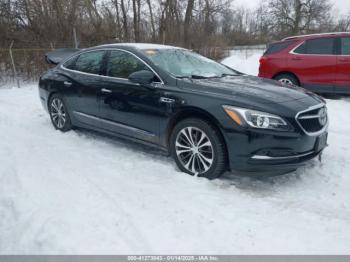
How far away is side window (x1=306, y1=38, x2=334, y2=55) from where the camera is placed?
7609 mm

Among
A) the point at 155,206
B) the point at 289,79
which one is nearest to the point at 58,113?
the point at 155,206

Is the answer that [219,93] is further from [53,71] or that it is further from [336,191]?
[53,71]

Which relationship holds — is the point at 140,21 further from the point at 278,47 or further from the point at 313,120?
the point at 313,120

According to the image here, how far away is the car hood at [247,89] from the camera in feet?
11.2

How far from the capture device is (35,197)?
3256mm

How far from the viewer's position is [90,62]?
4.98 meters

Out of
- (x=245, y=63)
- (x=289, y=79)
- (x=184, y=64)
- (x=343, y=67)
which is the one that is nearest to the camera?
(x=184, y=64)

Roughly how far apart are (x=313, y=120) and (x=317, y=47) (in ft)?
17.0

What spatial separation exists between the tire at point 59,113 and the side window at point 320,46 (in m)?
6.03

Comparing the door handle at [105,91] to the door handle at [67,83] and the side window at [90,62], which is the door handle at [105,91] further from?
the door handle at [67,83]

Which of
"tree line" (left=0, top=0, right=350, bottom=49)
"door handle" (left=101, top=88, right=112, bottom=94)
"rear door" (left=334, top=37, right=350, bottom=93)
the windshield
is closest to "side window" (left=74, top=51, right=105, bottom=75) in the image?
"door handle" (left=101, top=88, right=112, bottom=94)

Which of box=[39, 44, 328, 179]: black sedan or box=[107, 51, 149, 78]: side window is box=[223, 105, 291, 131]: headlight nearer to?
box=[39, 44, 328, 179]: black sedan

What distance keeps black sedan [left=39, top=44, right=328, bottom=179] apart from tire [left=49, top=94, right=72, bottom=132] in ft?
1.30

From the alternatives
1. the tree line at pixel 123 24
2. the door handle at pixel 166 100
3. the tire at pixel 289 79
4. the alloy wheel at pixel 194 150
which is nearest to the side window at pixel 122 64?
the door handle at pixel 166 100
